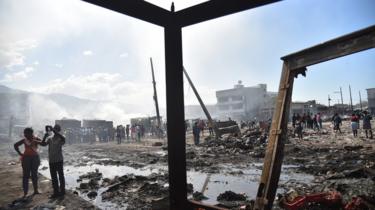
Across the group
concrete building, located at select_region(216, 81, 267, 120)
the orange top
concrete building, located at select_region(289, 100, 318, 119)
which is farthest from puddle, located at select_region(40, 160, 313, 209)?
concrete building, located at select_region(216, 81, 267, 120)

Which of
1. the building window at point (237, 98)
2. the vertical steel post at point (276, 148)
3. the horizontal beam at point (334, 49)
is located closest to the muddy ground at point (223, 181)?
the vertical steel post at point (276, 148)

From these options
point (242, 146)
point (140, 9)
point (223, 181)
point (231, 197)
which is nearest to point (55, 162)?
point (231, 197)

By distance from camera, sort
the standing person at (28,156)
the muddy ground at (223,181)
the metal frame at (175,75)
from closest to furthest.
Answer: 1. the metal frame at (175,75)
2. the muddy ground at (223,181)
3. the standing person at (28,156)

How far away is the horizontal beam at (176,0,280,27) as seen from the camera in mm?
2396

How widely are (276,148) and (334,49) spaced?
123 cm

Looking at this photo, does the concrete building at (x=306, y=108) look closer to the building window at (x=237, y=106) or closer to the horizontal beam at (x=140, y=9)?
the building window at (x=237, y=106)

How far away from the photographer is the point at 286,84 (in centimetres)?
319

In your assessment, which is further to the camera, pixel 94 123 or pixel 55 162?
pixel 94 123

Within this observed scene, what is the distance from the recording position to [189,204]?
2982 millimetres

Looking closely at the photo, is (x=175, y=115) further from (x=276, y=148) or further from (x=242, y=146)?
(x=242, y=146)

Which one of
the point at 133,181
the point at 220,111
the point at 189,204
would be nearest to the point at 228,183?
the point at 133,181

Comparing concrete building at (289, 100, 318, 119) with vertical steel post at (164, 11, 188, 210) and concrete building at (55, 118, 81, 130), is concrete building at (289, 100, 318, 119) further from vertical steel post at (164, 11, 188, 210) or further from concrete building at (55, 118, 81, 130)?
vertical steel post at (164, 11, 188, 210)

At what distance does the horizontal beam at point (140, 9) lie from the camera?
7.62 feet

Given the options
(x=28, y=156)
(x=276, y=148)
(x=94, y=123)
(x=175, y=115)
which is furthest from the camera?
(x=94, y=123)
